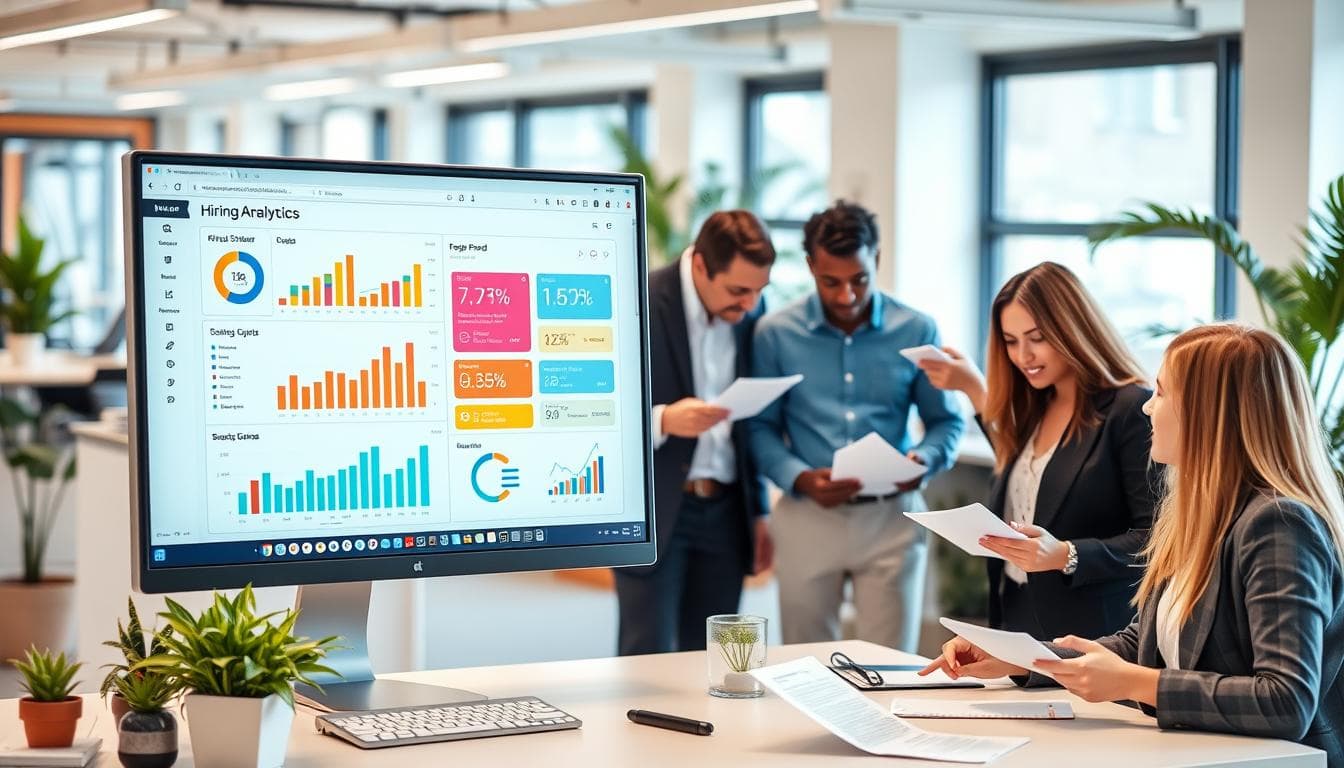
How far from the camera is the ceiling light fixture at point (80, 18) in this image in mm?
4395

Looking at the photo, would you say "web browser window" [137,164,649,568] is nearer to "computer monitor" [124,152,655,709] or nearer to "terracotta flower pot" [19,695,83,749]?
"computer monitor" [124,152,655,709]

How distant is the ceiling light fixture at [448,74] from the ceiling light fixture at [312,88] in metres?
0.50

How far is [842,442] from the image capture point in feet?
12.3

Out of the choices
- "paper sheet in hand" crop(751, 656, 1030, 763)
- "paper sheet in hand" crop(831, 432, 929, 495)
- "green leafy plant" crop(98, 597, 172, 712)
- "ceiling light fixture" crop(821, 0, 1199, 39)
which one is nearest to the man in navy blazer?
Answer: "paper sheet in hand" crop(831, 432, 929, 495)

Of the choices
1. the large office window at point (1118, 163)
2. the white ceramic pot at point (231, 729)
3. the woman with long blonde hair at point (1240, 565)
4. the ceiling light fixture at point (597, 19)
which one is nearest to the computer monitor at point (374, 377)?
the white ceramic pot at point (231, 729)

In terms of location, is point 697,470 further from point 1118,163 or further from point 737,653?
point 1118,163

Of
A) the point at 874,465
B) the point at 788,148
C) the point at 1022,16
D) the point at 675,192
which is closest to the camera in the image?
the point at 874,465

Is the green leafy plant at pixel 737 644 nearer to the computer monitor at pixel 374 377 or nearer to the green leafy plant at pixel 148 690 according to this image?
the computer monitor at pixel 374 377

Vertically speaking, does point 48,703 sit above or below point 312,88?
below

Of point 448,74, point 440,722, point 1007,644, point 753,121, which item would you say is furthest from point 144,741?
point 753,121

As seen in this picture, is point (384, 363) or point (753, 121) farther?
point (753, 121)

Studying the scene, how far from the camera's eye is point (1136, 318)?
6.84 m

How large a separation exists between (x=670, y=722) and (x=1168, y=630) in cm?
67

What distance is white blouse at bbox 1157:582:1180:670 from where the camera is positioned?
6.66 ft
